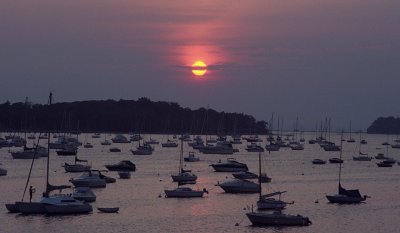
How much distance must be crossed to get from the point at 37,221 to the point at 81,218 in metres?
2.93

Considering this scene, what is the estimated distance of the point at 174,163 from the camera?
390ft

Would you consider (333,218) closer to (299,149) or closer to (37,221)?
(37,221)

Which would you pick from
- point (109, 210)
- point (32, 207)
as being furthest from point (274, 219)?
point (32, 207)

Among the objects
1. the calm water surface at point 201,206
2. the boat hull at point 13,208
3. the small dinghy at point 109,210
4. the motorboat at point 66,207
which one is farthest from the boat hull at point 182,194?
the boat hull at point 13,208

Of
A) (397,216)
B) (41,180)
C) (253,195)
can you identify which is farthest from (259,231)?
(41,180)

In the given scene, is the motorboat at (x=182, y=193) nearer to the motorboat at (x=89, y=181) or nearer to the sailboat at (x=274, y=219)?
the motorboat at (x=89, y=181)

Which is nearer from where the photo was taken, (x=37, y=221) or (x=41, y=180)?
(x=37, y=221)

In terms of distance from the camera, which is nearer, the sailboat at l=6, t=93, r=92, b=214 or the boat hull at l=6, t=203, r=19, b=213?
the sailboat at l=6, t=93, r=92, b=214

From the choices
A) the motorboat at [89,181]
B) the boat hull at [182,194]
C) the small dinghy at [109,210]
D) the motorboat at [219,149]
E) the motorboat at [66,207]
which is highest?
the motorboat at [219,149]

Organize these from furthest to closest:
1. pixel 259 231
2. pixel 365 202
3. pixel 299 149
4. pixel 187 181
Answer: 1. pixel 299 149
2. pixel 187 181
3. pixel 365 202
4. pixel 259 231

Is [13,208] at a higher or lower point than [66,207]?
lower

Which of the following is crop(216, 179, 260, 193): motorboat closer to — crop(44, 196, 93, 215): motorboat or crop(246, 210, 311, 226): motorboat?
crop(44, 196, 93, 215): motorboat

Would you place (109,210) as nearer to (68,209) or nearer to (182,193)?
(68,209)

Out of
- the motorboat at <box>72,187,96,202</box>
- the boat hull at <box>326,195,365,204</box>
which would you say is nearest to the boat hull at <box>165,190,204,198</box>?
the motorboat at <box>72,187,96,202</box>
